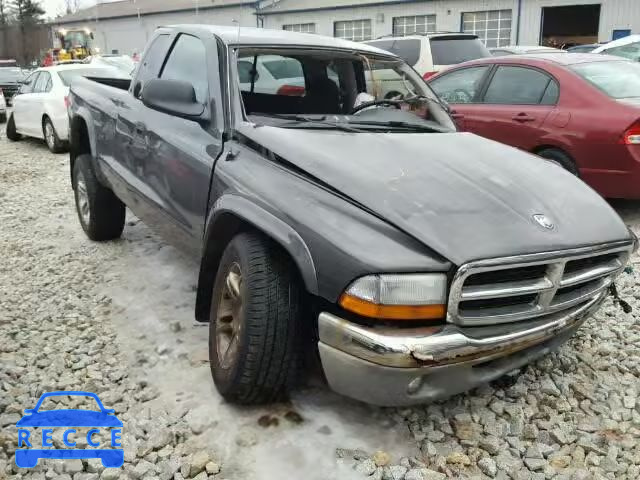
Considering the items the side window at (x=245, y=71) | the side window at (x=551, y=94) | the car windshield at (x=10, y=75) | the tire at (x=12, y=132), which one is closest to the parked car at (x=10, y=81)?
the car windshield at (x=10, y=75)

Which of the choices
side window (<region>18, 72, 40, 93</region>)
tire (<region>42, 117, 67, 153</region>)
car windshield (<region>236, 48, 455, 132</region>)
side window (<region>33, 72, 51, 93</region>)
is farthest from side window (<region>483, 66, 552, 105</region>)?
side window (<region>18, 72, 40, 93</region>)

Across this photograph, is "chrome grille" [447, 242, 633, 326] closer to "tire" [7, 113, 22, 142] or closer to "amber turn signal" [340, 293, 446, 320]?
"amber turn signal" [340, 293, 446, 320]

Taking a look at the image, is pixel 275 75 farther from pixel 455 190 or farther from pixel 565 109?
pixel 565 109

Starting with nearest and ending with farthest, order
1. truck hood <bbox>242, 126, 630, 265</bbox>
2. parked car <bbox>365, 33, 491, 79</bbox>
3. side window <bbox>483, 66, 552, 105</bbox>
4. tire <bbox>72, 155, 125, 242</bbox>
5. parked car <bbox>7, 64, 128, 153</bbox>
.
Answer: truck hood <bbox>242, 126, 630, 265</bbox>, tire <bbox>72, 155, 125, 242</bbox>, side window <bbox>483, 66, 552, 105</bbox>, parked car <bbox>7, 64, 128, 153</bbox>, parked car <bbox>365, 33, 491, 79</bbox>

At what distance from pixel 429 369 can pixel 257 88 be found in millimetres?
2194

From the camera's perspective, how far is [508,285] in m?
2.36

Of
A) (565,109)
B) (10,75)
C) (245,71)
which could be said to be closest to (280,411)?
(245,71)

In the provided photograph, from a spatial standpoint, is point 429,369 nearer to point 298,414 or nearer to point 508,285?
point 508,285

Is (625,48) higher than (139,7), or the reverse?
(139,7)

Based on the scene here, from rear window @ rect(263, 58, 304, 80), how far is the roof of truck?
0.16 metres

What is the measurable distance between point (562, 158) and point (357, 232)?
4.10 m

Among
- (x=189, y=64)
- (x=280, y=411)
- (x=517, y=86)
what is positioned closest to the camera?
(x=280, y=411)

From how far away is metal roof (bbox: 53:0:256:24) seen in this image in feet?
104

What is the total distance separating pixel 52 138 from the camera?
414 inches
